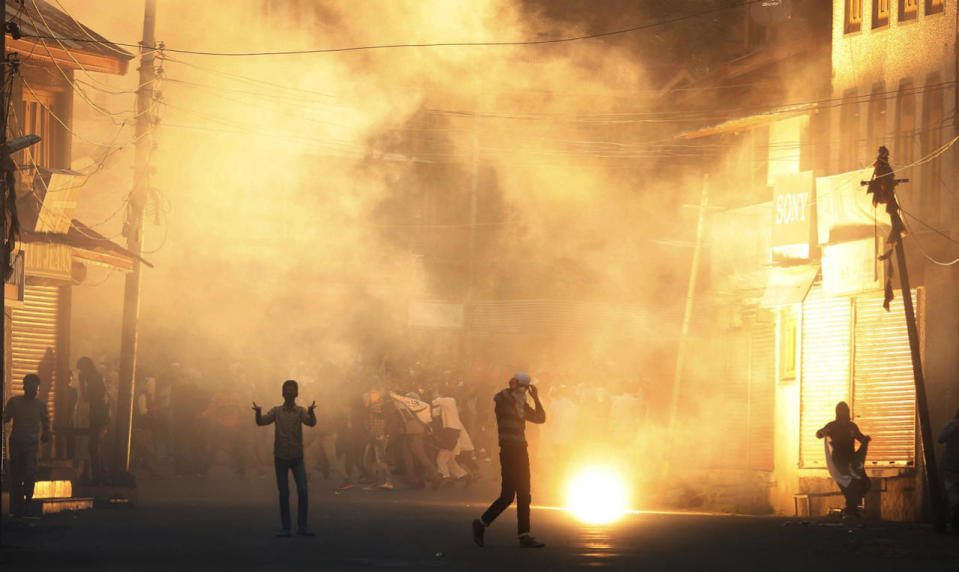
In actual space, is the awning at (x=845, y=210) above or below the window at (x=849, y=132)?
below

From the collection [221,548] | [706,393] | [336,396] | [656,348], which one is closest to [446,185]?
[656,348]

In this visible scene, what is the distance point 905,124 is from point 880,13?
210 cm

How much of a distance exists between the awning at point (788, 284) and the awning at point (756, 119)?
115 inches

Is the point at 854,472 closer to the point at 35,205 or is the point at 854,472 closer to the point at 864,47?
the point at 864,47

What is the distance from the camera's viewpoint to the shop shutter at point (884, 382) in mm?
24047

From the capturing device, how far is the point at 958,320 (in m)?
23.0

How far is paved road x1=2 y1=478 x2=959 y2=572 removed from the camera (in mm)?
13859

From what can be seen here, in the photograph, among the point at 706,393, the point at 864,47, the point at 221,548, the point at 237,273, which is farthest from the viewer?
the point at 237,273

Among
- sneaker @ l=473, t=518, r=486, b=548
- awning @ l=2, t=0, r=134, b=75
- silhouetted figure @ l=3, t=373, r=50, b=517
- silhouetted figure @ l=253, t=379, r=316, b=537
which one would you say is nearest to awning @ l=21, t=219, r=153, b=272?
awning @ l=2, t=0, r=134, b=75

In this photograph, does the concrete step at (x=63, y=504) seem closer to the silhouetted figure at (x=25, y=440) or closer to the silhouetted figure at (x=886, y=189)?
the silhouetted figure at (x=25, y=440)

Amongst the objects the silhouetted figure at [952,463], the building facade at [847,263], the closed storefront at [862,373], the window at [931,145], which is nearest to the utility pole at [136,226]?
the building facade at [847,263]

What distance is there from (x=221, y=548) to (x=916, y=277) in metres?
12.9

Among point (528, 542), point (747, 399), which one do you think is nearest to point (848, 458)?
point (528, 542)

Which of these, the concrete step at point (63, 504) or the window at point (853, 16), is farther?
the window at point (853, 16)
